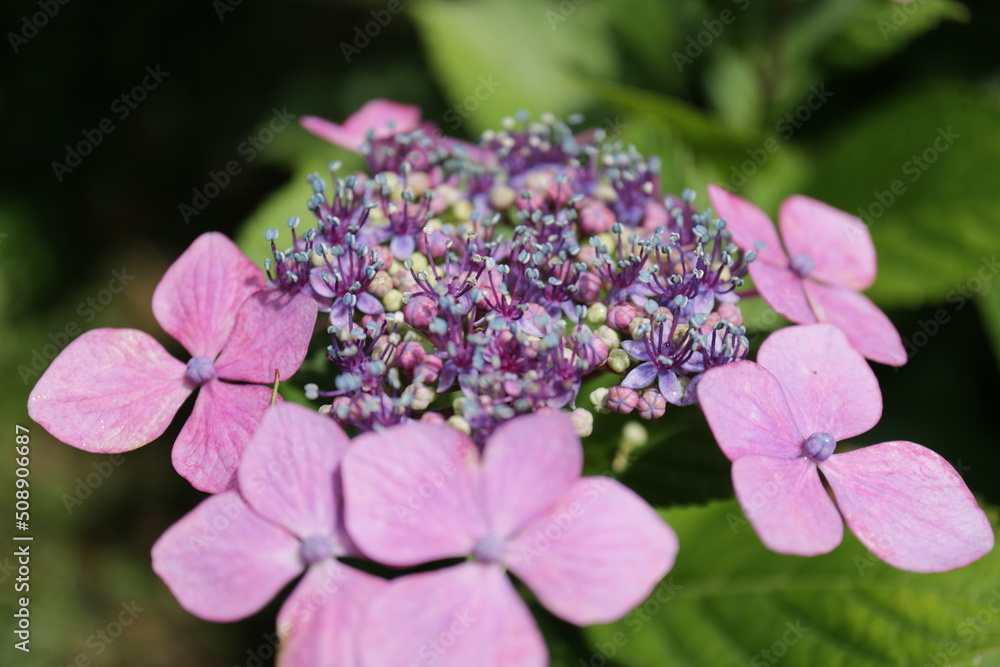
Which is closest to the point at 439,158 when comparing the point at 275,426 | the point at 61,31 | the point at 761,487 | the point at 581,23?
the point at 275,426

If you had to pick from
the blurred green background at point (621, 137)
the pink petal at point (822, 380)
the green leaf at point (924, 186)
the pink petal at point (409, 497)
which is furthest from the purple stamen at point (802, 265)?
the pink petal at point (409, 497)

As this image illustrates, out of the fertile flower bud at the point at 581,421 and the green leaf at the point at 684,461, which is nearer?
the fertile flower bud at the point at 581,421

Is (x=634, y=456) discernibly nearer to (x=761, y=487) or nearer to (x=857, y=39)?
(x=761, y=487)

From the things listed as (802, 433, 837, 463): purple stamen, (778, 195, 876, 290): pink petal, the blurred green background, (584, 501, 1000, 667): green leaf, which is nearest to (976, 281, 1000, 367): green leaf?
the blurred green background

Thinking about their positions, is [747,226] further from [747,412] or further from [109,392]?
[109,392]

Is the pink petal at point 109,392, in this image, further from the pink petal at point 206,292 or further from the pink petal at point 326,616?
the pink petal at point 326,616

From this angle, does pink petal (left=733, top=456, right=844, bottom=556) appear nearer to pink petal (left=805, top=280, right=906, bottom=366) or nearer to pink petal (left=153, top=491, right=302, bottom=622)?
pink petal (left=805, top=280, right=906, bottom=366)

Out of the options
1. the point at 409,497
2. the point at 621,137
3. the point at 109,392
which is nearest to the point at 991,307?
the point at 621,137
